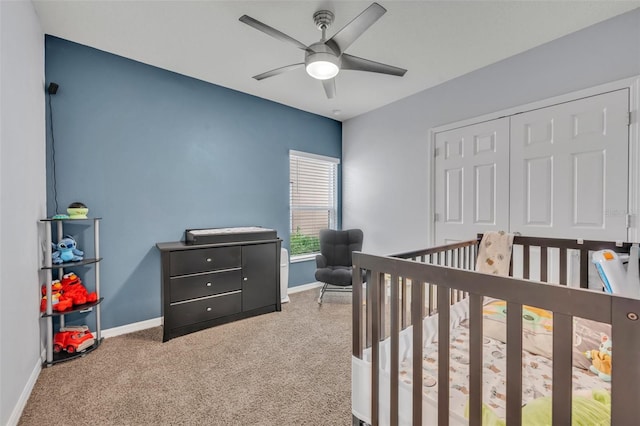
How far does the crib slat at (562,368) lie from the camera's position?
669 millimetres

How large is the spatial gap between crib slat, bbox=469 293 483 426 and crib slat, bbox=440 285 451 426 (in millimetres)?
77

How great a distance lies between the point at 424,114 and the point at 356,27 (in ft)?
6.10

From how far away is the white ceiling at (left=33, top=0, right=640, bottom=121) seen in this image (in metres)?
1.89

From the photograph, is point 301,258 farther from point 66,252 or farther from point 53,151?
point 53,151

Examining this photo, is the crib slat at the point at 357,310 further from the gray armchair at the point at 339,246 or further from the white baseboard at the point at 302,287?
the white baseboard at the point at 302,287

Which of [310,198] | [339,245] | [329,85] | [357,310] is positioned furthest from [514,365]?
[310,198]

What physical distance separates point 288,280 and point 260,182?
133 centimetres

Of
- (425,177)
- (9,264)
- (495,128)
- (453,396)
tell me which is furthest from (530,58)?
(9,264)

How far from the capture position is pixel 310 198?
410 cm

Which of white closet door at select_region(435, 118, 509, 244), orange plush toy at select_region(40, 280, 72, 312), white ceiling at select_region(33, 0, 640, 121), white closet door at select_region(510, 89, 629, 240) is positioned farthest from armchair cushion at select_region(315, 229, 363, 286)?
orange plush toy at select_region(40, 280, 72, 312)

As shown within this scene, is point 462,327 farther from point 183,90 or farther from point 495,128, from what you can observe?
point 183,90

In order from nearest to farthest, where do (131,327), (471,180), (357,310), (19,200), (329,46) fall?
(357,310), (19,200), (329,46), (131,327), (471,180)

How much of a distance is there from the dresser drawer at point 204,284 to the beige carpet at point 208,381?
0.35 meters

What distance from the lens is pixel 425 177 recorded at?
3.24 meters
